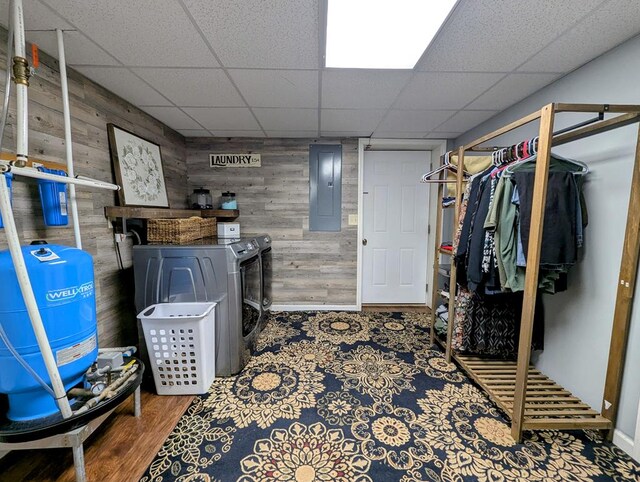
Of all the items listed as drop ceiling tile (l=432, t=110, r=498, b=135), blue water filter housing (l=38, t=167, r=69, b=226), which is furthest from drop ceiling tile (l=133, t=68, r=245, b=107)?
drop ceiling tile (l=432, t=110, r=498, b=135)

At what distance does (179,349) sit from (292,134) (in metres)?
2.45

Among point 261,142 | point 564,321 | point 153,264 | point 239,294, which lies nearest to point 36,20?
point 153,264

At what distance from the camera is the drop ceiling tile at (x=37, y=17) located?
1.17m

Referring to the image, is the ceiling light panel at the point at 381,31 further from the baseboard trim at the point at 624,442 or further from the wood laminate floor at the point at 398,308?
the wood laminate floor at the point at 398,308

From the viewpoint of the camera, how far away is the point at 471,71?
5.48 feet

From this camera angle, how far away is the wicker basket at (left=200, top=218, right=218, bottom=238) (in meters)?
2.52

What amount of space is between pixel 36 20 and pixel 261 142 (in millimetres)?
2022

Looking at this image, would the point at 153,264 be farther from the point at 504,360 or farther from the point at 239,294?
the point at 504,360

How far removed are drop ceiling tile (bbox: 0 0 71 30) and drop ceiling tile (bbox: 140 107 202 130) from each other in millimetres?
989

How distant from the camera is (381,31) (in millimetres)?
1311

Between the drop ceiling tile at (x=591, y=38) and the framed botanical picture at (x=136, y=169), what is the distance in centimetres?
292

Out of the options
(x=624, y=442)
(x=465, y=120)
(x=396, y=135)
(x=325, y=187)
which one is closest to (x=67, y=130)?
(x=325, y=187)

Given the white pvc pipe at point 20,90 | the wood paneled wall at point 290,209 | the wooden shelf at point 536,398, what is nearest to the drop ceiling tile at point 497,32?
the wood paneled wall at point 290,209

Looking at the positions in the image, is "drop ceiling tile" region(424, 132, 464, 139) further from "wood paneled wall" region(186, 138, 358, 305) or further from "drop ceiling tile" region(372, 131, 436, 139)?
"wood paneled wall" region(186, 138, 358, 305)
